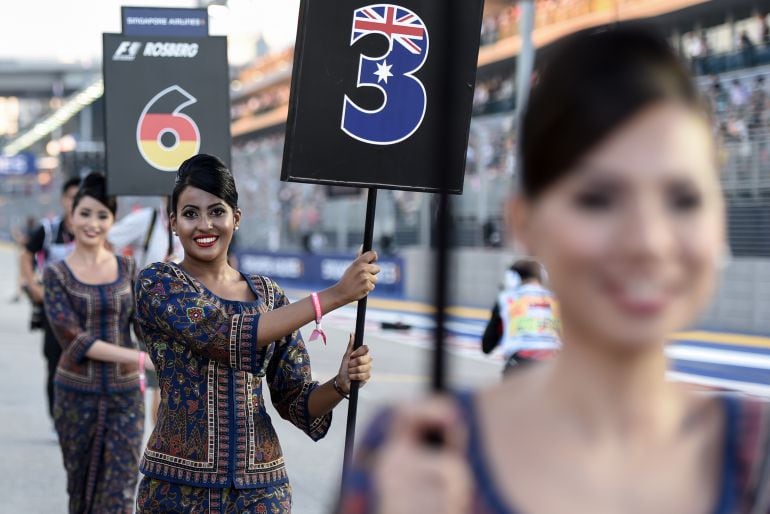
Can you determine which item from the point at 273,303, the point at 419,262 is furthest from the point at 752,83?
the point at 273,303

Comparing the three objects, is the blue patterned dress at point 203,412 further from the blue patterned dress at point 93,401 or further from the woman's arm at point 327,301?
the blue patterned dress at point 93,401

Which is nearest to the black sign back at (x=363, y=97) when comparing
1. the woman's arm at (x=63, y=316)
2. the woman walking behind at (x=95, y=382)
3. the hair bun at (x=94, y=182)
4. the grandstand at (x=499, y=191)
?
the grandstand at (x=499, y=191)

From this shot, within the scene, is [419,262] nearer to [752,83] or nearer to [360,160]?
[752,83]

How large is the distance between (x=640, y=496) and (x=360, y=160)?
8.15ft

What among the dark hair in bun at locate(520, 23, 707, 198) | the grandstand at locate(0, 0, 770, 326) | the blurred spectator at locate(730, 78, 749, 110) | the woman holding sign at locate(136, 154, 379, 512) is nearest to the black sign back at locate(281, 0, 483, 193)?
the woman holding sign at locate(136, 154, 379, 512)

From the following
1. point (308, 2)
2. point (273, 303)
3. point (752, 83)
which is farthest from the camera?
point (752, 83)

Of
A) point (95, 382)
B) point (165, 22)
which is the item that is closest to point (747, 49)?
point (165, 22)

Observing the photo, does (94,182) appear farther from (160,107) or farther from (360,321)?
(360,321)

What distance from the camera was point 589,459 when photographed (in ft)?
3.91

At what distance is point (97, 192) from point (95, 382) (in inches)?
38.4

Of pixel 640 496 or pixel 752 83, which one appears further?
pixel 752 83

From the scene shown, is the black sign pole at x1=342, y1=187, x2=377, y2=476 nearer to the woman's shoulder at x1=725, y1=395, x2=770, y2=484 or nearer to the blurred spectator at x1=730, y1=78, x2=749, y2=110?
the woman's shoulder at x1=725, y1=395, x2=770, y2=484

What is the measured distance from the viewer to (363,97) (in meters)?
3.56

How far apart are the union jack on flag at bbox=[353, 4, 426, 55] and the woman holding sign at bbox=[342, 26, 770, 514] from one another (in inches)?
86.6
